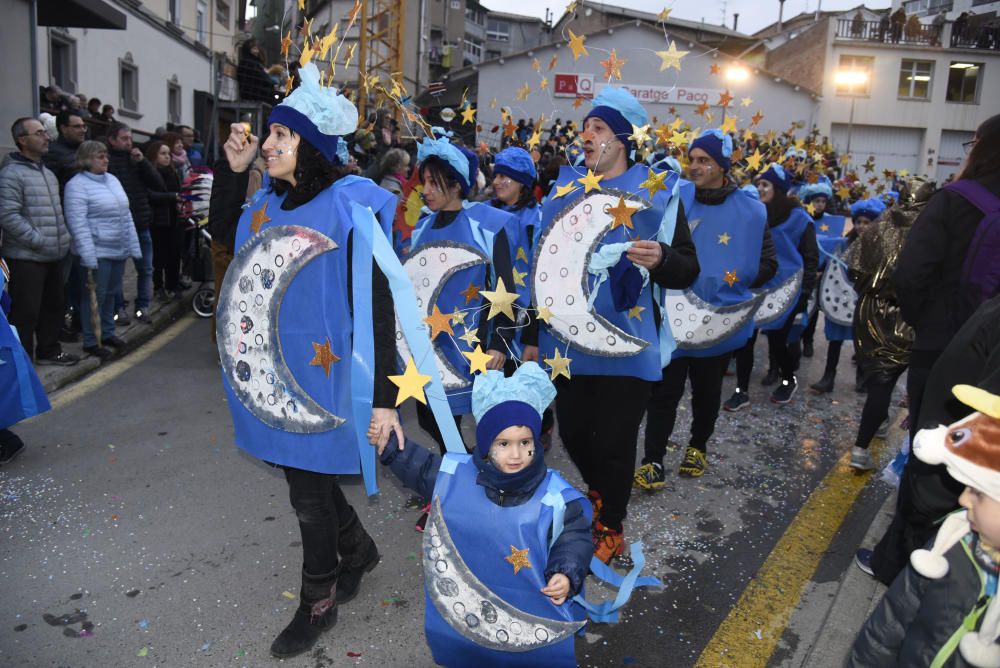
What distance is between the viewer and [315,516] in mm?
2920

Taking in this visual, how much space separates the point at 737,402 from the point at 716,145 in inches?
103

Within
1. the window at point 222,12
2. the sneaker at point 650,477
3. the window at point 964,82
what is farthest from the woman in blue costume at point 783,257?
the window at point 964,82

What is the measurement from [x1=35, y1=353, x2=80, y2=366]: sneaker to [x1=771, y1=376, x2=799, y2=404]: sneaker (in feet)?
19.0

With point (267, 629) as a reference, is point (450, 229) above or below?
above

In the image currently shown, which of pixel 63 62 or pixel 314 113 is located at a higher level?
pixel 63 62

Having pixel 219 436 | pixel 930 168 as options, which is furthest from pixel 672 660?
pixel 930 168

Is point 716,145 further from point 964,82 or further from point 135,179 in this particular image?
point 964,82

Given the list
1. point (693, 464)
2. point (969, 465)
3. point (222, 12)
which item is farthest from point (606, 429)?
point (222, 12)

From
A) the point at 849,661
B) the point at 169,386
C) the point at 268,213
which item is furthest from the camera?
the point at 169,386

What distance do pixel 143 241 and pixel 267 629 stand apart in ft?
19.7

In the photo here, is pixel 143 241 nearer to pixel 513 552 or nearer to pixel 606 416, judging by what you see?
pixel 606 416

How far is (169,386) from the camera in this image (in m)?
6.20

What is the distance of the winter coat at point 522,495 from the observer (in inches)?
95.6

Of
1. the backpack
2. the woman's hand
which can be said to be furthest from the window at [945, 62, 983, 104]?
the woman's hand
